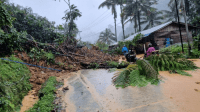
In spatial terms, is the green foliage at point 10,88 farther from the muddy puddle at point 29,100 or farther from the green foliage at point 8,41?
the green foliage at point 8,41

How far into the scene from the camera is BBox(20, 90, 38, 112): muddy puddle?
10.8ft

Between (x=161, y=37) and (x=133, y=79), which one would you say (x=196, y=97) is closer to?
(x=133, y=79)

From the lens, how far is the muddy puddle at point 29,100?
3280 millimetres

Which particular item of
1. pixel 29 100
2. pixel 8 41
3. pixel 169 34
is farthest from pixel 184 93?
pixel 169 34

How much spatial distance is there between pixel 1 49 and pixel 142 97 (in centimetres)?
618

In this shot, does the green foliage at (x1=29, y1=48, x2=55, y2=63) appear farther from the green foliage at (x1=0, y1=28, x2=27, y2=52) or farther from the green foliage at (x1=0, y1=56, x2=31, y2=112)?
the green foliage at (x1=0, y1=56, x2=31, y2=112)

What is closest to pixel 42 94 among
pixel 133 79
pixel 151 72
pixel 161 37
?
pixel 133 79

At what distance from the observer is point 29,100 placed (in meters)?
3.71

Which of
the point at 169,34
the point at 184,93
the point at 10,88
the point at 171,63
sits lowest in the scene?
the point at 184,93

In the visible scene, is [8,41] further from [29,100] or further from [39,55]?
[29,100]

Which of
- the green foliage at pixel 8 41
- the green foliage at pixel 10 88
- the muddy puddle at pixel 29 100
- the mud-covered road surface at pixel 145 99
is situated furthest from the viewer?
the green foliage at pixel 8 41

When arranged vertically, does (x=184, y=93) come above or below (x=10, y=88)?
below

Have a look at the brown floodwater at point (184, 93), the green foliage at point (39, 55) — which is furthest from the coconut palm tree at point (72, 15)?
the brown floodwater at point (184, 93)

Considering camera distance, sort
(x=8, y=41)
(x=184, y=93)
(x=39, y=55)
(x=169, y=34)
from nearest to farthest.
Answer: (x=184, y=93) → (x=8, y=41) → (x=39, y=55) → (x=169, y=34)
